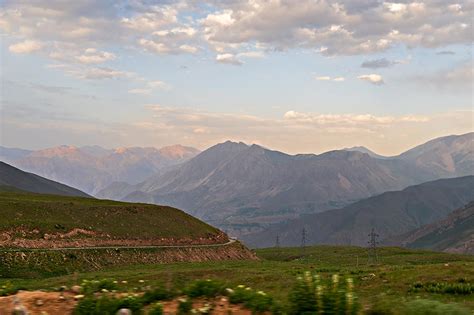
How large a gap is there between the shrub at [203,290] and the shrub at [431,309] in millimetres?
6031

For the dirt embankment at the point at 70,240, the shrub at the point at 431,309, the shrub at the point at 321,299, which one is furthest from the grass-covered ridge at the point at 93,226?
the shrub at the point at 431,309

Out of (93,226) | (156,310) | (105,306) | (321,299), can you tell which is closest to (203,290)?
(156,310)

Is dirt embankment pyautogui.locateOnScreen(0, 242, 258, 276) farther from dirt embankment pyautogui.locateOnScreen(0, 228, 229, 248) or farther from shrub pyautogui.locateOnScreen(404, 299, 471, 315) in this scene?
shrub pyautogui.locateOnScreen(404, 299, 471, 315)

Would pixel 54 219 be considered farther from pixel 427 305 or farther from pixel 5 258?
pixel 427 305

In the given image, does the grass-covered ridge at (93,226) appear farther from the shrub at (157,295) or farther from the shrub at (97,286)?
the shrub at (157,295)

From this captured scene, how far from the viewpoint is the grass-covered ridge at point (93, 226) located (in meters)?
89.1

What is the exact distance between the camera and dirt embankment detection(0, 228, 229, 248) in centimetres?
8469

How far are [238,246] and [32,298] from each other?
105 meters

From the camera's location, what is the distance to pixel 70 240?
9181cm

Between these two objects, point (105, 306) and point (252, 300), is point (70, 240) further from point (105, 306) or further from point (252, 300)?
point (252, 300)

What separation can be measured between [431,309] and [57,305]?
37.4 feet

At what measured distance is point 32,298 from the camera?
51.6 ft

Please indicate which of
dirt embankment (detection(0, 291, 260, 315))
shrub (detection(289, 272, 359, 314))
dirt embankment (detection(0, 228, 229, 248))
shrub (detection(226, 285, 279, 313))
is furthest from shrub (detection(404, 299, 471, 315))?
dirt embankment (detection(0, 228, 229, 248))

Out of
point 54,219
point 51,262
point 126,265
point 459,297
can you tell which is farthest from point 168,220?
point 459,297
